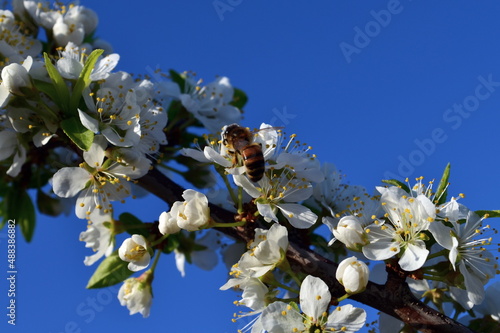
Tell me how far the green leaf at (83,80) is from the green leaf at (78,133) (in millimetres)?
121

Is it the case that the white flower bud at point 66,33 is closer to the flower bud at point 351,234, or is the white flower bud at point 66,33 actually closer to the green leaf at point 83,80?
the green leaf at point 83,80

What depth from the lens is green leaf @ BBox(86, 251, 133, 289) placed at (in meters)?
3.35

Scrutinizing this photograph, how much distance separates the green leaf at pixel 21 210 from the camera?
441 centimetres

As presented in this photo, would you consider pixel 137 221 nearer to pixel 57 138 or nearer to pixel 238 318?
pixel 57 138

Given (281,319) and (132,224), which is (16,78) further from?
(281,319)

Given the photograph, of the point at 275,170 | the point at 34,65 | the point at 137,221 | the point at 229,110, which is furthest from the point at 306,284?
the point at 229,110

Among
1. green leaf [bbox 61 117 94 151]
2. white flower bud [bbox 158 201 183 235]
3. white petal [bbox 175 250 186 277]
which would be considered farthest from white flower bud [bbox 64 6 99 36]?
white flower bud [bbox 158 201 183 235]

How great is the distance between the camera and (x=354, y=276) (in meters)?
2.61

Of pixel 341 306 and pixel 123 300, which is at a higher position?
pixel 341 306

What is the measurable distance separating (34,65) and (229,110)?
164 centimetres

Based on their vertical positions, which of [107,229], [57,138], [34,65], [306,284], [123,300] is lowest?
[123,300]

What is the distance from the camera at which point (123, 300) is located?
3547 millimetres

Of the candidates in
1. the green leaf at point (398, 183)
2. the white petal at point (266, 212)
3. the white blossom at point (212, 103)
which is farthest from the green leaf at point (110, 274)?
the green leaf at point (398, 183)

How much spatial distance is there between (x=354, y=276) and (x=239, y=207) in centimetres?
73
